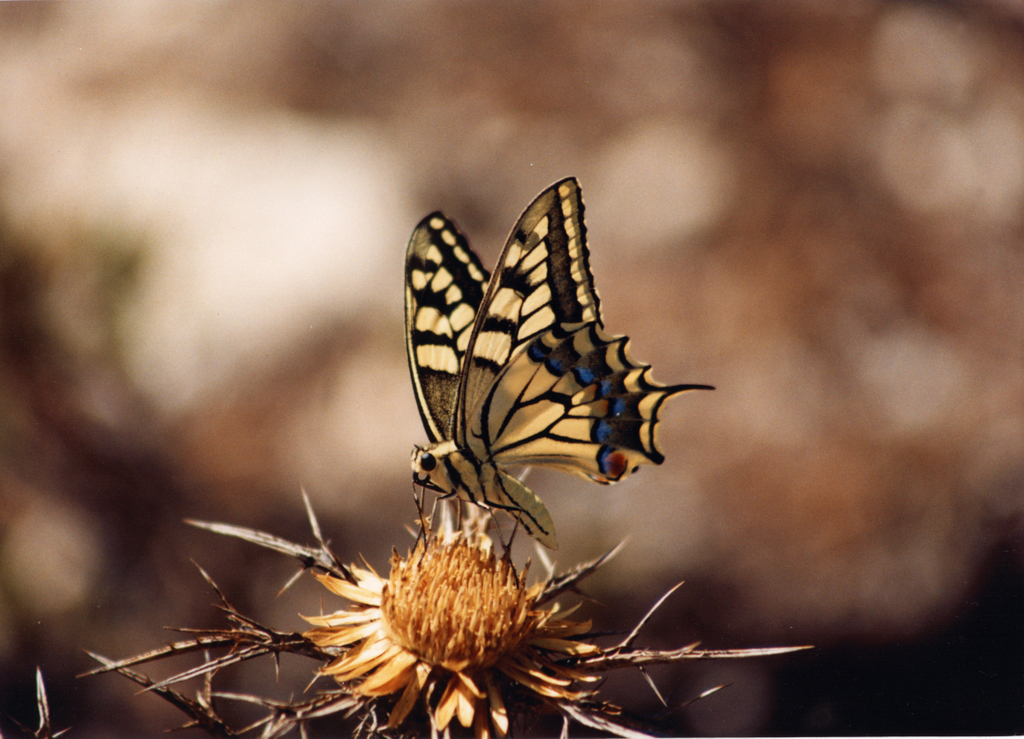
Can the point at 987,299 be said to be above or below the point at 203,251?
below

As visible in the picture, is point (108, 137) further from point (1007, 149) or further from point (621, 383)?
point (1007, 149)

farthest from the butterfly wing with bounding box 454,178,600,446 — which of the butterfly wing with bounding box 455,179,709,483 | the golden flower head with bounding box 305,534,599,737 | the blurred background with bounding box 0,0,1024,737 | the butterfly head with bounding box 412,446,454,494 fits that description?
the blurred background with bounding box 0,0,1024,737

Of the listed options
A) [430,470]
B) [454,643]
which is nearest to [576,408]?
[430,470]

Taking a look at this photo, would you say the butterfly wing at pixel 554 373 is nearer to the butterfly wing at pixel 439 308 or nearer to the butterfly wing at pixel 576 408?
the butterfly wing at pixel 576 408

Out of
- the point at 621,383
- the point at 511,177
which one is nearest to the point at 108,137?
the point at 511,177

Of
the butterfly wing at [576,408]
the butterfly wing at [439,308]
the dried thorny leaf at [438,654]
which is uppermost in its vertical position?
the butterfly wing at [439,308]

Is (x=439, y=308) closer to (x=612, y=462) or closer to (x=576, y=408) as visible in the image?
(x=576, y=408)

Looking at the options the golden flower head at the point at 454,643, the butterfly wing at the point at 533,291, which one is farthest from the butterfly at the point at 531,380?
the golden flower head at the point at 454,643
